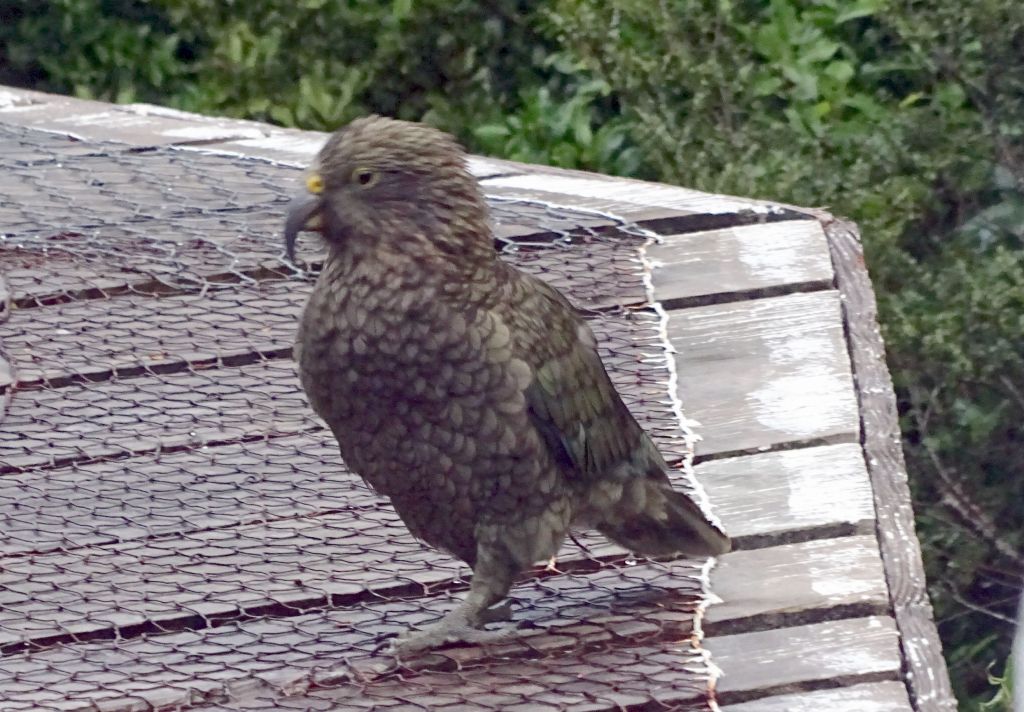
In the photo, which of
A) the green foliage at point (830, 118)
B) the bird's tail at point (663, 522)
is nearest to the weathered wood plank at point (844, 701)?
the bird's tail at point (663, 522)

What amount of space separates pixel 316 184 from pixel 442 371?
322 millimetres

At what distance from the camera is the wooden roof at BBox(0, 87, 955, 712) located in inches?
84.1

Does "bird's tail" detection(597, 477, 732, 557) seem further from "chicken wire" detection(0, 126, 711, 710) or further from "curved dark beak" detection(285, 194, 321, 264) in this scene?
"curved dark beak" detection(285, 194, 321, 264)

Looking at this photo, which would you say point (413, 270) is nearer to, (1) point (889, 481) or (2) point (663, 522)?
(2) point (663, 522)

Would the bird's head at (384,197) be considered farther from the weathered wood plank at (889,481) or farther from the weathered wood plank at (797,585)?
the weathered wood plank at (889,481)

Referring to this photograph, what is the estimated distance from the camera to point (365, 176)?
7.27 ft

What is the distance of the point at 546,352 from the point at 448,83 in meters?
4.35

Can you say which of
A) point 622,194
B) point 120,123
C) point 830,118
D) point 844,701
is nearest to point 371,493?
point 844,701

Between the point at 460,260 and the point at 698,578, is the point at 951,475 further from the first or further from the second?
the point at 460,260

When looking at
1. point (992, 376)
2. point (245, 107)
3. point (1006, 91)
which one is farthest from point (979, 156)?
point (245, 107)

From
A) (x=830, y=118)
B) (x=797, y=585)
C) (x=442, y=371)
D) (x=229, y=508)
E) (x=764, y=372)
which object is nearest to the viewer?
(x=442, y=371)

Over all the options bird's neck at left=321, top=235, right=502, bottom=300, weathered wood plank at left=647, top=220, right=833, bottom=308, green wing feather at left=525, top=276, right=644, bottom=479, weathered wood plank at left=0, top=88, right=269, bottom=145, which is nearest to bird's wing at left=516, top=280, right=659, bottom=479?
green wing feather at left=525, top=276, right=644, bottom=479

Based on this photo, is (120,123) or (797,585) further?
(120,123)

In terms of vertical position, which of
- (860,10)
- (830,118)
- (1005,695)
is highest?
(860,10)
